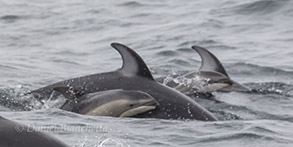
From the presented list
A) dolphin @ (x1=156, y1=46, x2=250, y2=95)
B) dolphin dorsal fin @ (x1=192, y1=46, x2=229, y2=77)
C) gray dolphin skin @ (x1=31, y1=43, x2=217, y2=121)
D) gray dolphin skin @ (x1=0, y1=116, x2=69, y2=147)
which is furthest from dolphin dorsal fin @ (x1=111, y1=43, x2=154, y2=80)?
gray dolphin skin @ (x1=0, y1=116, x2=69, y2=147)

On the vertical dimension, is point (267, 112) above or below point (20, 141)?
below

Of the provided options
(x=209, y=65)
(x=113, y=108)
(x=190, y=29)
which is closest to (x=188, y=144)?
(x=113, y=108)

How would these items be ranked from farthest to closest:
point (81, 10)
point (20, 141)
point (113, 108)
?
1. point (81, 10)
2. point (113, 108)
3. point (20, 141)

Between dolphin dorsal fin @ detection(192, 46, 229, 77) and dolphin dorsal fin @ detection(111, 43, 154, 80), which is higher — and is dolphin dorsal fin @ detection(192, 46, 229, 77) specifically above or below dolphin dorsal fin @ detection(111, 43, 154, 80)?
below

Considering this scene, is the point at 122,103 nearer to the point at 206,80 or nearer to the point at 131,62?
the point at 131,62

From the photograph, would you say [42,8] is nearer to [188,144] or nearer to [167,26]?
[167,26]

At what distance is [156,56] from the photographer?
53.5 ft

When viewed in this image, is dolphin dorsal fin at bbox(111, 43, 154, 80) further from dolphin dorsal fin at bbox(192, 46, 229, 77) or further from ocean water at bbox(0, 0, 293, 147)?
dolphin dorsal fin at bbox(192, 46, 229, 77)

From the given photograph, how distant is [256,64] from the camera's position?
590 inches

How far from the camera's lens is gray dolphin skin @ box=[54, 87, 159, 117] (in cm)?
889

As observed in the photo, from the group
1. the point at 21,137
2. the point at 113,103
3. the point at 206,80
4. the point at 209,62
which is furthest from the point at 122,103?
the point at 209,62

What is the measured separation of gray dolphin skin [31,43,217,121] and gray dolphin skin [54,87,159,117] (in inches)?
12.6

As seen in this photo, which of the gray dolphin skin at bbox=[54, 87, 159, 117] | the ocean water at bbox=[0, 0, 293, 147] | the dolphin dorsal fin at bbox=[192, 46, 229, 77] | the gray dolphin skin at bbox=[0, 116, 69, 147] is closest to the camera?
the gray dolphin skin at bbox=[0, 116, 69, 147]

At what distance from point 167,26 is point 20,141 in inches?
574
